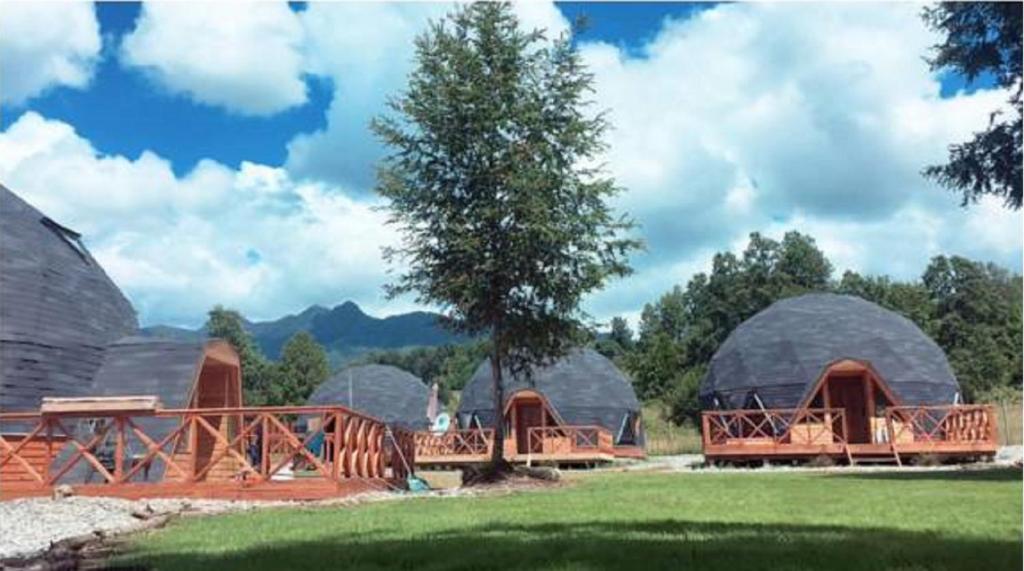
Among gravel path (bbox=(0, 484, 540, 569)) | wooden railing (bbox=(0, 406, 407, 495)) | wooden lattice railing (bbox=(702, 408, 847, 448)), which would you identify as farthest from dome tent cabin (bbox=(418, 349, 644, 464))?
gravel path (bbox=(0, 484, 540, 569))

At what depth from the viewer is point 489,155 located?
1756cm

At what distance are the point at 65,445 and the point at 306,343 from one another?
51.1 metres

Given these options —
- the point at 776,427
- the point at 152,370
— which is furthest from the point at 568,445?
the point at 152,370

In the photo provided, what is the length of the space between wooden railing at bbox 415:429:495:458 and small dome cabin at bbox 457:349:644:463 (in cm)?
144

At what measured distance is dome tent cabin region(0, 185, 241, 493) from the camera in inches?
704

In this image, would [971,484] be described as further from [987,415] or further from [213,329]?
[213,329]

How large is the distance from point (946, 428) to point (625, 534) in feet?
70.8

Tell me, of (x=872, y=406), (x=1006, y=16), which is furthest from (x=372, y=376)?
(x=1006, y=16)

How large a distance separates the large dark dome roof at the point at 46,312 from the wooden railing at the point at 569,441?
594 inches

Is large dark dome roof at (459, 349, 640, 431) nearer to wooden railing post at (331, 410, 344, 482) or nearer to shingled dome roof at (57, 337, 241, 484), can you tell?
shingled dome roof at (57, 337, 241, 484)

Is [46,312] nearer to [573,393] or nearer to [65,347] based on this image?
[65,347]

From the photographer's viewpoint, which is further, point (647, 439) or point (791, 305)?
point (647, 439)

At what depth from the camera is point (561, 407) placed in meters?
37.0

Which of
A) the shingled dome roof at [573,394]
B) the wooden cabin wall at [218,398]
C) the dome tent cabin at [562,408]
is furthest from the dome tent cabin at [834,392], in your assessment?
the wooden cabin wall at [218,398]
